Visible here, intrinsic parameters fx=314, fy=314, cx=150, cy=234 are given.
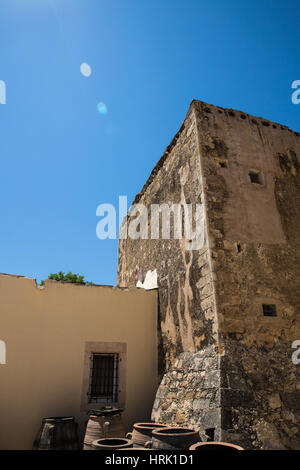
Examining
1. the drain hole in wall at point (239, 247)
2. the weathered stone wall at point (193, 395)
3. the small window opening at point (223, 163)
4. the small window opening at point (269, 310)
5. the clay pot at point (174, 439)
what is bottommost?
the clay pot at point (174, 439)

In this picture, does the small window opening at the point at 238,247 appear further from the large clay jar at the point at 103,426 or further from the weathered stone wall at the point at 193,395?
the large clay jar at the point at 103,426

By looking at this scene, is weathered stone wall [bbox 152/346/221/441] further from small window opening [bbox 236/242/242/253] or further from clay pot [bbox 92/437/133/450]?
small window opening [bbox 236/242/242/253]

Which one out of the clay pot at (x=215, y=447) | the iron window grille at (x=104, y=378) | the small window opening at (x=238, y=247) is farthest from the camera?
the iron window grille at (x=104, y=378)

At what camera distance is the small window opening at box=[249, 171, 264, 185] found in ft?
20.8

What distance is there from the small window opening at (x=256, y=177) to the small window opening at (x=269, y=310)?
249 centimetres

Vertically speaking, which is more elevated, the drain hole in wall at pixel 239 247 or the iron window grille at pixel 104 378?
the drain hole in wall at pixel 239 247

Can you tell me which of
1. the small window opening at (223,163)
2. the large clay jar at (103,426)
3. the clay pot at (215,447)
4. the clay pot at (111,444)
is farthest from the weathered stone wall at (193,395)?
the small window opening at (223,163)

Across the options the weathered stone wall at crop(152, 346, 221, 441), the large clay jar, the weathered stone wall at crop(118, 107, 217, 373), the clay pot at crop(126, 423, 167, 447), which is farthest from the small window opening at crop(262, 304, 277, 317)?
the large clay jar

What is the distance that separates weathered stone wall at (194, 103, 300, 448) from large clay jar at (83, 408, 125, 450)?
2.08 m

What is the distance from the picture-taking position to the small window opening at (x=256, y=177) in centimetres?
634

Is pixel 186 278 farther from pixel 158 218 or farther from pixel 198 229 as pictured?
pixel 158 218

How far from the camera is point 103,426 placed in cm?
504

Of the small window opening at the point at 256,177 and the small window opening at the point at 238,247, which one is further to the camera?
the small window opening at the point at 256,177

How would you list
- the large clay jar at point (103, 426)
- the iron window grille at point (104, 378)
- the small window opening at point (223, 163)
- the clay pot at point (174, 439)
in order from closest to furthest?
the clay pot at point (174, 439) < the large clay jar at point (103, 426) < the small window opening at point (223, 163) < the iron window grille at point (104, 378)
